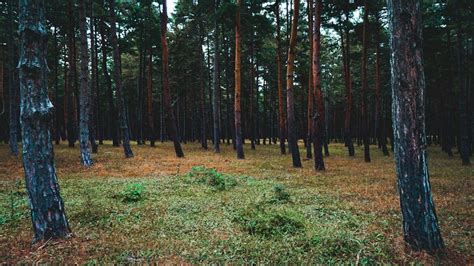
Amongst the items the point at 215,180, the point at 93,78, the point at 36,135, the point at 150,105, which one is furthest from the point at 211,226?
the point at 93,78

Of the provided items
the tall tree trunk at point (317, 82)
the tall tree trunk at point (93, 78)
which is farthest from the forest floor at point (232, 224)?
the tall tree trunk at point (93, 78)

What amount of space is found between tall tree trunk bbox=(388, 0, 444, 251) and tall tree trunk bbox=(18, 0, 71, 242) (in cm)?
553

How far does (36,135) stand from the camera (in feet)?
15.7

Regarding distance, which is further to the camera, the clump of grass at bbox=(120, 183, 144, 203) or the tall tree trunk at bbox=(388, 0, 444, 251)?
the clump of grass at bbox=(120, 183, 144, 203)

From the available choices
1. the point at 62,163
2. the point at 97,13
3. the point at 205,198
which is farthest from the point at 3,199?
the point at 97,13

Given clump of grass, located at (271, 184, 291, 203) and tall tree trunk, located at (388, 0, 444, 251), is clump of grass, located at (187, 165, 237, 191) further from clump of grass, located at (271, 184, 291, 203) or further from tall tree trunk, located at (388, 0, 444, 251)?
tall tree trunk, located at (388, 0, 444, 251)

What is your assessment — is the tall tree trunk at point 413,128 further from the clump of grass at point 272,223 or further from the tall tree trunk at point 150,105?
the tall tree trunk at point 150,105

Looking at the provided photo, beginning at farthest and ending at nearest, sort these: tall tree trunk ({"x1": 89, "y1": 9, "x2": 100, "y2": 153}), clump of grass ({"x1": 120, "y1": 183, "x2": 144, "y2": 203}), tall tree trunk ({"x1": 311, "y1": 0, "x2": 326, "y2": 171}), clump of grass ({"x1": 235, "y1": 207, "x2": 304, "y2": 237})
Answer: tall tree trunk ({"x1": 89, "y1": 9, "x2": 100, "y2": 153}) → tall tree trunk ({"x1": 311, "y1": 0, "x2": 326, "y2": 171}) → clump of grass ({"x1": 120, "y1": 183, "x2": 144, "y2": 203}) → clump of grass ({"x1": 235, "y1": 207, "x2": 304, "y2": 237})

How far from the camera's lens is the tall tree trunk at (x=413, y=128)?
4.50 metres

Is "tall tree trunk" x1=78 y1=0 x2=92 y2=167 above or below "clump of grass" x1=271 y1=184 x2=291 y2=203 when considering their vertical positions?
above

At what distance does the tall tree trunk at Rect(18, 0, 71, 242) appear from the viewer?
4.74 m

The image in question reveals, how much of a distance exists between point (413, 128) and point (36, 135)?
5.89 meters

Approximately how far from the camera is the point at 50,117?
4.91 metres

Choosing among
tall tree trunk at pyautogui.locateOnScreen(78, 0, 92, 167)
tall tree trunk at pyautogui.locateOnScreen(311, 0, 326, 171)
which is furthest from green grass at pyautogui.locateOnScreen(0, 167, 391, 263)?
tall tree trunk at pyautogui.locateOnScreen(311, 0, 326, 171)
